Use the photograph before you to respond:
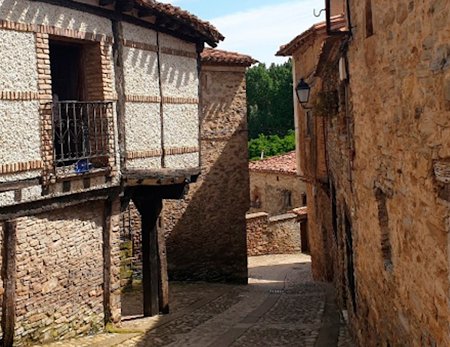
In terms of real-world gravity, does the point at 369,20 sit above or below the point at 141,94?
above

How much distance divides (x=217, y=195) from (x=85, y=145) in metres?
7.99

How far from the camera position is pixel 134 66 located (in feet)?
34.2

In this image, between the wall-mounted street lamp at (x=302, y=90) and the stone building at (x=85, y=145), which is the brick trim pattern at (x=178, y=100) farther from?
the wall-mounted street lamp at (x=302, y=90)

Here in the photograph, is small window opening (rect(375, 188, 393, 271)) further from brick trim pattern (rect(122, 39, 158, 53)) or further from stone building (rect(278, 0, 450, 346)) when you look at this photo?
brick trim pattern (rect(122, 39, 158, 53))

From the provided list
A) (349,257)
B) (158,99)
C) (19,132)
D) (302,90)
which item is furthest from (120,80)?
(349,257)

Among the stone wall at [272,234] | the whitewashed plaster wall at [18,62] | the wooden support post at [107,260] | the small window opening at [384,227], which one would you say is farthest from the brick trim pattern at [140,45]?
the stone wall at [272,234]

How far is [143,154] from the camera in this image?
34.9ft

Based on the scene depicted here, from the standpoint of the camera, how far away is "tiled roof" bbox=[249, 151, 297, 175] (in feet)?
100.0

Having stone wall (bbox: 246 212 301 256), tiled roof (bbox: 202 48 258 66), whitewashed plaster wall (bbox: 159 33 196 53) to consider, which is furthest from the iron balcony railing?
stone wall (bbox: 246 212 301 256)

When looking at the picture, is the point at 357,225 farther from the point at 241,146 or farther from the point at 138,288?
the point at 241,146

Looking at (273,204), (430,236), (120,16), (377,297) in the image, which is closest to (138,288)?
(120,16)

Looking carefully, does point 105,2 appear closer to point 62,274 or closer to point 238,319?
point 62,274

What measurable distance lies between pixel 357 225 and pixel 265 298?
7.23m

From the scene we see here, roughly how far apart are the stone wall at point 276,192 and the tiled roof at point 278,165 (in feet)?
1.09
